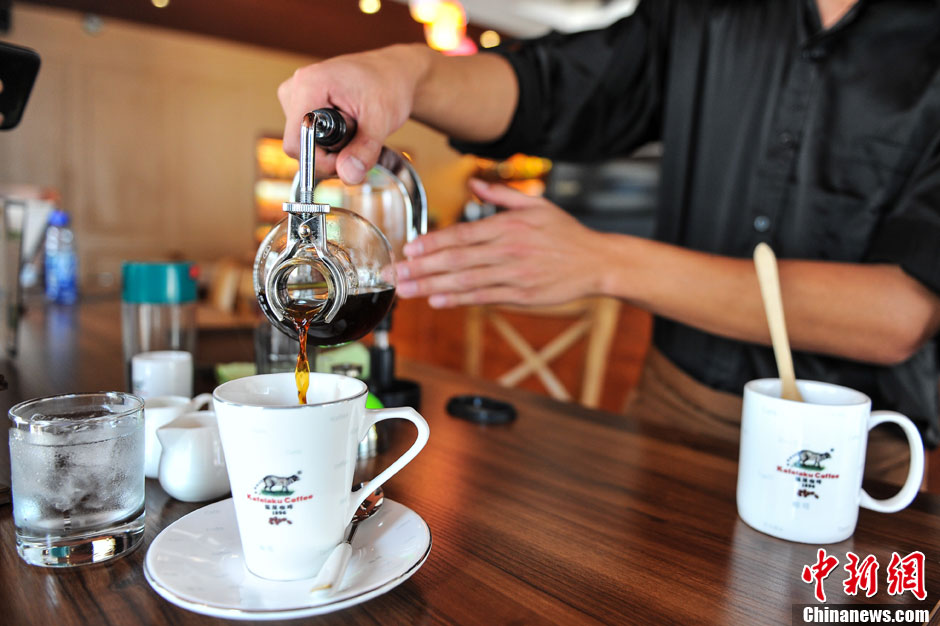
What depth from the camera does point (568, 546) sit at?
57 centimetres

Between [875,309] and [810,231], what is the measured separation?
25 cm

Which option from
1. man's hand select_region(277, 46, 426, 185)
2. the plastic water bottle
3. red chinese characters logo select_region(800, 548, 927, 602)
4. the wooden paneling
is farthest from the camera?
the wooden paneling

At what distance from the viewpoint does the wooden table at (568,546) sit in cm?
46

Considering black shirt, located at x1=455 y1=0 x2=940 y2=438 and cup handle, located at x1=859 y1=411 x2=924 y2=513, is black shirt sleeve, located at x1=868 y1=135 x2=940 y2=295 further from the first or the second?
cup handle, located at x1=859 y1=411 x2=924 y2=513

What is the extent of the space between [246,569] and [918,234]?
3.01 feet

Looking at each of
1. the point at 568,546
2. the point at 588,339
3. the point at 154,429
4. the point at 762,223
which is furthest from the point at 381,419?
the point at 588,339

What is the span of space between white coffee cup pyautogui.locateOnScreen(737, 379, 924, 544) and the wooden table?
0.06 feet

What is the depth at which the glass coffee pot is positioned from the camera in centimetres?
53

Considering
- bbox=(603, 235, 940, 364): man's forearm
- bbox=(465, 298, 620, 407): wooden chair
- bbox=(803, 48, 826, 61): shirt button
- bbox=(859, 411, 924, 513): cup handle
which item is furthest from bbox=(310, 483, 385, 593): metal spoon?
bbox=(465, 298, 620, 407): wooden chair

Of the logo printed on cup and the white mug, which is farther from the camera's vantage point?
the white mug

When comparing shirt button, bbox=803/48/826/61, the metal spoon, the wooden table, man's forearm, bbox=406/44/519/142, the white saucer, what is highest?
shirt button, bbox=803/48/826/61

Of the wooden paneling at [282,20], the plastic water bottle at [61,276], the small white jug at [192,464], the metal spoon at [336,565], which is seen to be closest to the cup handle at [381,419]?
the metal spoon at [336,565]

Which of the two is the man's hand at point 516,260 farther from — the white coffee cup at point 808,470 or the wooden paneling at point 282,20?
the wooden paneling at point 282,20

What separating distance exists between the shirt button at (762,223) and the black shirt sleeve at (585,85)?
0.34 m
